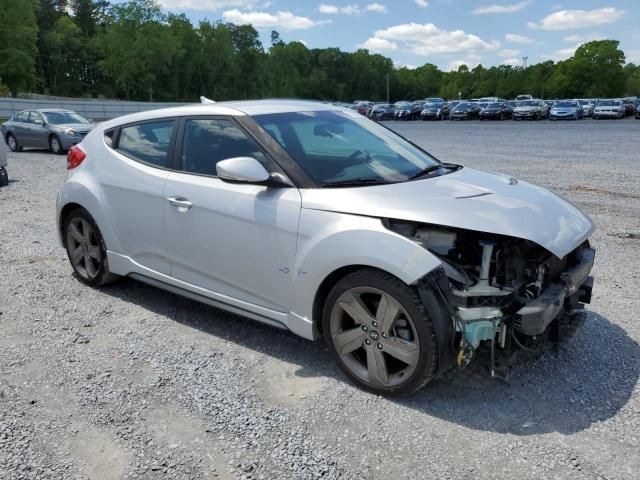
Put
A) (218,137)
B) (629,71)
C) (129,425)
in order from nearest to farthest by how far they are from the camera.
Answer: (129,425)
(218,137)
(629,71)

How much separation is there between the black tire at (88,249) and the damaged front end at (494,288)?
2.92m

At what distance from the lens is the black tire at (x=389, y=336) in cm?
301

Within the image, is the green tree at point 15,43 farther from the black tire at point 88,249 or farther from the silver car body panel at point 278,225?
the silver car body panel at point 278,225

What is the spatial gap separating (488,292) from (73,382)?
8.43 feet

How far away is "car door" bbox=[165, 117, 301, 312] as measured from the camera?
11.6 ft

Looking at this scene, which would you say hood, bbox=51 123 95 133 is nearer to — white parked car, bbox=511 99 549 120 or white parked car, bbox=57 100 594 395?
white parked car, bbox=57 100 594 395

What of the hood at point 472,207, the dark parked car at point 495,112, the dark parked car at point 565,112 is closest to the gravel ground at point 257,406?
the hood at point 472,207

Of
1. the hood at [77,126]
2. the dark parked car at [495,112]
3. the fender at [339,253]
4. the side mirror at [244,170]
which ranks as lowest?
the dark parked car at [495,112]

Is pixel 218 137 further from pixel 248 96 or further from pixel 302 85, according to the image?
pixel 302 85

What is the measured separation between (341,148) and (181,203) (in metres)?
1.19

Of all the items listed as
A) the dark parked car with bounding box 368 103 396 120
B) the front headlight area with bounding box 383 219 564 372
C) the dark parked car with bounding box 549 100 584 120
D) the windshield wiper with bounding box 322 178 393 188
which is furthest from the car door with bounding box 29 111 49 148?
the dark parked car with bounding box 368 103 396 120

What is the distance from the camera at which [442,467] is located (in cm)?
269

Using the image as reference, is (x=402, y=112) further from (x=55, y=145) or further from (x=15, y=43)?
(x=15, y=43)

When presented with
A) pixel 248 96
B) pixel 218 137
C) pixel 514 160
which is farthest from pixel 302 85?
pixel 218 137
